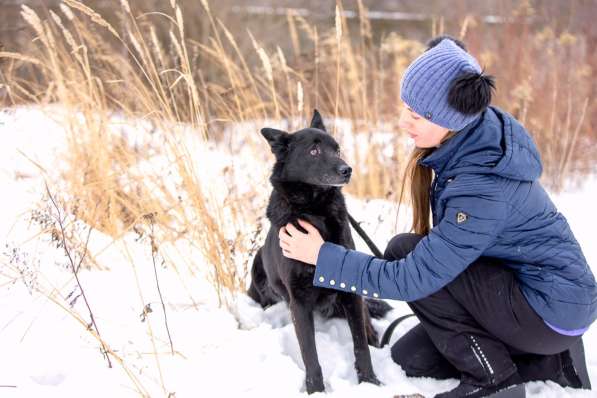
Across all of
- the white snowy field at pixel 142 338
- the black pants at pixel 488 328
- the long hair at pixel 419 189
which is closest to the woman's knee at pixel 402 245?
the black pants at pixel 488 328

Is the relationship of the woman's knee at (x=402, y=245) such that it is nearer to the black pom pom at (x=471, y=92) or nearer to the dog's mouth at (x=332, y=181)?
the dog's mouth at (x=332, y=181)

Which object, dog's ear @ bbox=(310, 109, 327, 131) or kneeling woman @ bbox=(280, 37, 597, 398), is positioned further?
dog's ear @ bbox=(310, 109, 327, 131)

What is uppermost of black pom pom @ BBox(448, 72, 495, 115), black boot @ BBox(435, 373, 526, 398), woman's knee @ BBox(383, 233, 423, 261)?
black pom pom @ BBox(448, 72, 495, 115)

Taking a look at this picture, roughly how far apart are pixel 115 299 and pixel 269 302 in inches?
30.9

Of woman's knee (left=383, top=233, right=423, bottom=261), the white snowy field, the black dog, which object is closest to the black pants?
woman's knee (left=383, top=233, right=423, bottom=261)

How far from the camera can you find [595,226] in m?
3.72

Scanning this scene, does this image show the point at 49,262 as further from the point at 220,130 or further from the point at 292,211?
the point at 220,130

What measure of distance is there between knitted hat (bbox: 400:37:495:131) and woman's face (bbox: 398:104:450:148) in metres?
0.05

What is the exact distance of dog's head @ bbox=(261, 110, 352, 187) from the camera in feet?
7.19

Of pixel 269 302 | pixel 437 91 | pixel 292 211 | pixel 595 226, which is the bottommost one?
pixel 595 226

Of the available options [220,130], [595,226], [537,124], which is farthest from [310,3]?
[595,226]

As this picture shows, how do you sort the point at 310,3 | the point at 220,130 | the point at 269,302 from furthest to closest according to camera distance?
the point at 310,3 < the point at 220,130 < the point at 269,302

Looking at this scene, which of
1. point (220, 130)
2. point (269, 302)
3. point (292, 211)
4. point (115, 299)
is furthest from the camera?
point (220, 130)

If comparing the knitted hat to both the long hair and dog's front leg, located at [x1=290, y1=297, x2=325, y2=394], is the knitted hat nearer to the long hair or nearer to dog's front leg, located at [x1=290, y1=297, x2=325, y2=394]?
the long hair
